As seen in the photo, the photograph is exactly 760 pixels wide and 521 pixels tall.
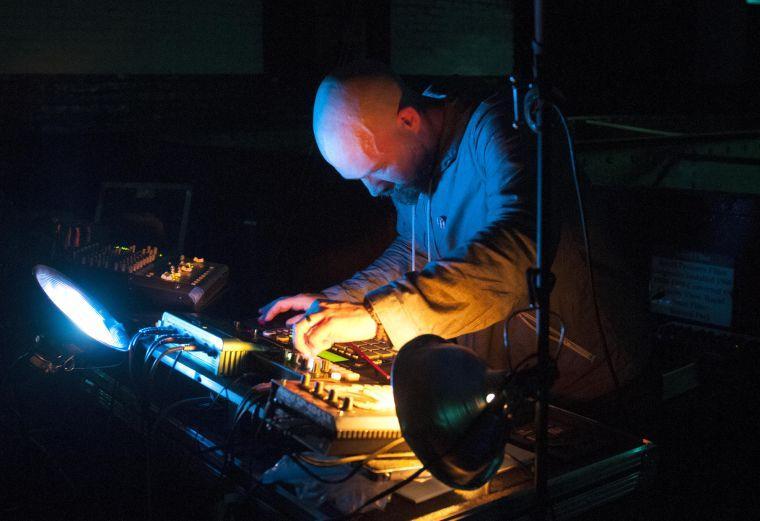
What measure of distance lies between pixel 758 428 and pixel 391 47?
4562 mm

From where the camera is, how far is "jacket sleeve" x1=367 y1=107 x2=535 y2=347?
1524mm

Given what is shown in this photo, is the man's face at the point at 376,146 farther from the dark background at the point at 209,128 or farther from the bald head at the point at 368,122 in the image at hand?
the dark background at the point at 209,128

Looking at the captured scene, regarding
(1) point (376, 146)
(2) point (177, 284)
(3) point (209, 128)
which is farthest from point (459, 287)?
(3) point (209, 128)

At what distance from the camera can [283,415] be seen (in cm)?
149

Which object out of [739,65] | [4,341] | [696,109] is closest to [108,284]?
[4,341]

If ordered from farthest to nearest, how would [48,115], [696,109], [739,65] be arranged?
[739,65] → [696,109] → [48,115]

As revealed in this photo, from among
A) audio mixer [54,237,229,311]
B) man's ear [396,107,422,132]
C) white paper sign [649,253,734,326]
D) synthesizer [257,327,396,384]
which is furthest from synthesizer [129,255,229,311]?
white paper sign [649,253,734,326]

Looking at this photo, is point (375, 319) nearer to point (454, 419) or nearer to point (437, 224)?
point (454, 419)

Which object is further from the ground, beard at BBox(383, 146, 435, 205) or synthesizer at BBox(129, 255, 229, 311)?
beard at BBox(383, 146, 435, 205)

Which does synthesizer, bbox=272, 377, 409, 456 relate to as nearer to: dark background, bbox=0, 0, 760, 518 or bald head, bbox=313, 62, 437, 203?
bald head, bbox=313, 62, 437, 203

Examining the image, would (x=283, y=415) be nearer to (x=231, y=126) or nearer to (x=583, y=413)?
(x=583, y=413)

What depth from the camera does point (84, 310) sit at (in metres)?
2.18

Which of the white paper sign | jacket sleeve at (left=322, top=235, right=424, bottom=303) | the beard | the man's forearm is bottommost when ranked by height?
the white paper sign

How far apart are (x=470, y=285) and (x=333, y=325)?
0.31m
